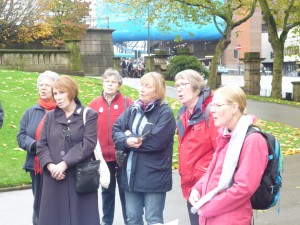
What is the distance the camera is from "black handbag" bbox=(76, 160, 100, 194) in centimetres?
528

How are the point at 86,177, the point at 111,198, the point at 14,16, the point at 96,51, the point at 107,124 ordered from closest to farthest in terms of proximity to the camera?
1. the point at 86,177
2. the point at 107,124
3. the point at 111,198
4. the point at 14,16
5. the point at 96,51

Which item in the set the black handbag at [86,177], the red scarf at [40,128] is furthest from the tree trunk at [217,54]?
the black handbag at [86,177]

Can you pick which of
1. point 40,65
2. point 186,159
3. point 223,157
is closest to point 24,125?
point 186,159

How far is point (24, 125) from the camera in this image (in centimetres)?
619

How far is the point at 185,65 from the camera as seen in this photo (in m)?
33.4

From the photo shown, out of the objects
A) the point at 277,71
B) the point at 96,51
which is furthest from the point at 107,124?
the point at 96,51

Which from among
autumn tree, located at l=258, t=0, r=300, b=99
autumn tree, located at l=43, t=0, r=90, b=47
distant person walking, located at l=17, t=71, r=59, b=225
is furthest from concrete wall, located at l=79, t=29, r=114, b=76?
distant person walking, located at l=17, t=71, r=59, b=225

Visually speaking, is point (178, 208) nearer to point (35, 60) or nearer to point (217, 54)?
point (35, 60)

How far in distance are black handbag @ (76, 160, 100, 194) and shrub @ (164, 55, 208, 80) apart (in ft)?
90.4

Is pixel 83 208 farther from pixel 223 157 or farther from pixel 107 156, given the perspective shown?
pixel 223 157

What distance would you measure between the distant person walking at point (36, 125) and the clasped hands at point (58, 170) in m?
0.71

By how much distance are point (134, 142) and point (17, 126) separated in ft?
25.1

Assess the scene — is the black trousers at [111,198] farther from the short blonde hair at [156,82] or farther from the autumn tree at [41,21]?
the autumn tree at [41,21]

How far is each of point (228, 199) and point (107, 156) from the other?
8.71 feet
